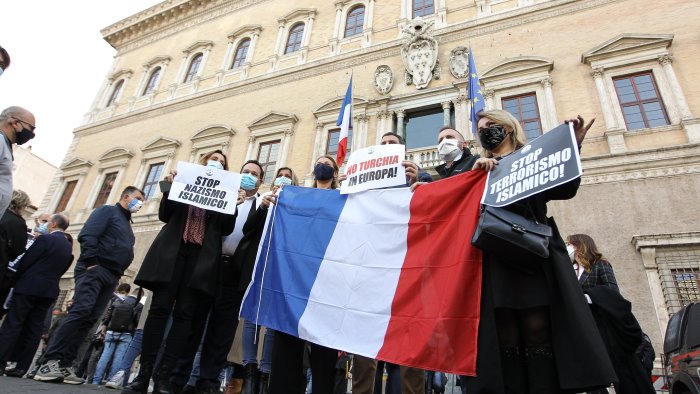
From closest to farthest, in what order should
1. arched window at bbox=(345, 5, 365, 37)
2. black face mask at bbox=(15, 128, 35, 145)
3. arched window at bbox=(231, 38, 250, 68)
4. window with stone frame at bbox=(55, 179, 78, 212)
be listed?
black face mask at bbox=(15, 128, 35, 145) → arched window at bbox=(345, 5, 365, 37) → arched window at bbox=(231, 38, 250, 68) → window with stone frame at bbox=(55, 179, 78, 212)

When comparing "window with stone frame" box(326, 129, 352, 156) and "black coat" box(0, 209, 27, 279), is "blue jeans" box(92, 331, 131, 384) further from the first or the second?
"window with stone frame" box(326, 129, 352, 156)

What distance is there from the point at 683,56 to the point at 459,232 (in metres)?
11.4

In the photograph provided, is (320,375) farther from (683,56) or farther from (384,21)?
(384,21)

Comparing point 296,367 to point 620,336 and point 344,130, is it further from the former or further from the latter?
point 344,130

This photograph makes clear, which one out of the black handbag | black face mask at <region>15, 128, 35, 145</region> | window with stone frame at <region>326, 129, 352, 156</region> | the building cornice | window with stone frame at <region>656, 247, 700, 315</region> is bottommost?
the black handbag

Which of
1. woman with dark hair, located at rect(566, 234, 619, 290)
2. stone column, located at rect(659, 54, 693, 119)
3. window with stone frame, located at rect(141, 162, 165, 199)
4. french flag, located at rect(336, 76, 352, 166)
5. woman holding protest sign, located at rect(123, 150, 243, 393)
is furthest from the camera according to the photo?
window with stone frame, located at rect(141, 162, 165, 199)

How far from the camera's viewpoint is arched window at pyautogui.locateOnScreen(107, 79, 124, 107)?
21.1 m

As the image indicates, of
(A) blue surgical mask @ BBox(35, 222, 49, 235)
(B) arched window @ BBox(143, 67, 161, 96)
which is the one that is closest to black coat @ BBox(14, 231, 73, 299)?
(A) blue surgical mask @ BBox(35, 222, 49, 235)

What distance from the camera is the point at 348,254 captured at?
123 inches

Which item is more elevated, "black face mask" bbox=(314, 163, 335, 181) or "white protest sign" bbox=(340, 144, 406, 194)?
"black face mask" bbox=(314, 163, 335, 181)

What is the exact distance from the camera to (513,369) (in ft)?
6.26

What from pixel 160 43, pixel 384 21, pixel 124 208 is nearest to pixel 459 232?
pixel 124 208

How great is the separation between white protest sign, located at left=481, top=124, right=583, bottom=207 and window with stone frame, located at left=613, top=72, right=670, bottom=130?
386 inches

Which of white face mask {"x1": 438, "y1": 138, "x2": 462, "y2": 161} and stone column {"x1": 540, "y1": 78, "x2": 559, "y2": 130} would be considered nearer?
white face mask {"x1": 438, "y1": 138, "x2": 462, "y2": 161}
